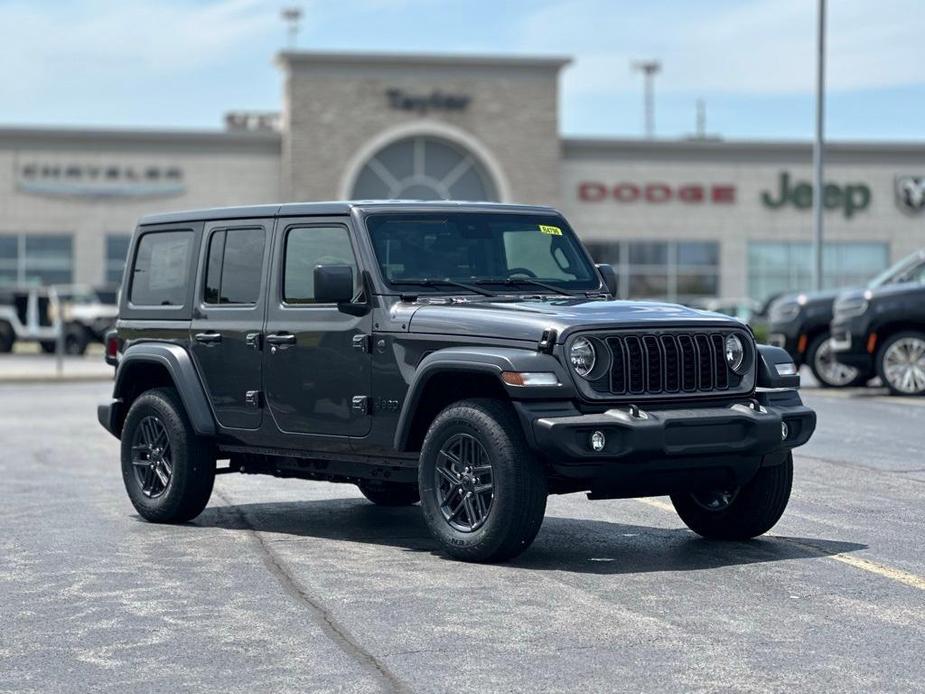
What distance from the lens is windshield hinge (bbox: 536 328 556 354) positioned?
333 inches

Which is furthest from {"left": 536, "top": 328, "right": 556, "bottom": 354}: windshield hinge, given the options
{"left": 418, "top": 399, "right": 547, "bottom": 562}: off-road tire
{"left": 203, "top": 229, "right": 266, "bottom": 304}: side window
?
{"left": 203, "top": 229, "right": 266, "bottom": 304}: side window

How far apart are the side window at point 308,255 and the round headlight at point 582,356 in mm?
1720

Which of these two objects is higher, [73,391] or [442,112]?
[442,112]

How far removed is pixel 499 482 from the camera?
8469 mm

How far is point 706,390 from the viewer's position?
8.89 metres

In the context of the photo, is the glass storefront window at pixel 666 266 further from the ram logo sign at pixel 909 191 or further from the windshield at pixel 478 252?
the windshield at pixel 478 252

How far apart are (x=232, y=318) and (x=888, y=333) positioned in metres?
13.6

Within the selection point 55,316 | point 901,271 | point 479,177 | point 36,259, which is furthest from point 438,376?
point 479,177

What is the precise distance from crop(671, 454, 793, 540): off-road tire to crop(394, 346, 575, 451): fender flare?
4.18 feet

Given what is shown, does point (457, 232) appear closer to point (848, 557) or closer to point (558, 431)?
point (558, 431)

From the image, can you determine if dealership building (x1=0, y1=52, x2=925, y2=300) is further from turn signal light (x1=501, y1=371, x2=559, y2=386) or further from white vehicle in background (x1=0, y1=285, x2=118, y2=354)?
Result: turn signal light (x1=501, y1=371, x2=559, y2=386)

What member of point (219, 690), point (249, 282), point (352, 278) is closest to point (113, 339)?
point (249, 282)

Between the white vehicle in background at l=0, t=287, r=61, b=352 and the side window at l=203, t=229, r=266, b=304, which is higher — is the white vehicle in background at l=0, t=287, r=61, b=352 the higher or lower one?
the lower one

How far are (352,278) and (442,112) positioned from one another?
51.3 m
